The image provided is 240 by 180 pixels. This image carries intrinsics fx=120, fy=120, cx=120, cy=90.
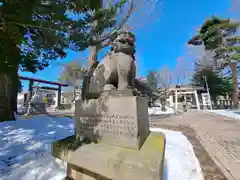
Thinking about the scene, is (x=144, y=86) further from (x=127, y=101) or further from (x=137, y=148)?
(x=137, y=148)

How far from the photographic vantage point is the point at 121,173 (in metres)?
1.19

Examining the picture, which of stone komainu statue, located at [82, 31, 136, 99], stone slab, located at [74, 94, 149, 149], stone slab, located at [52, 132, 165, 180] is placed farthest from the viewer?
stone komainu statue, located at [82, 31, 136, 99]

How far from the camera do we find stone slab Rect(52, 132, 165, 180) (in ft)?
3.64

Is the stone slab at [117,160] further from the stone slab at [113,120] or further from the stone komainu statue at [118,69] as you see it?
the stone komainu statue at [118,69]

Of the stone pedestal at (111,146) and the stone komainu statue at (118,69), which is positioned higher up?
the stone komainu statue at (118,69)

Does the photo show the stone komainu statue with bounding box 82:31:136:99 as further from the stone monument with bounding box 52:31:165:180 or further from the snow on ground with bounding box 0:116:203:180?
the snow on ground with bounding box 0:116:203:180

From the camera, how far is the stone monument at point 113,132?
121 centimetres

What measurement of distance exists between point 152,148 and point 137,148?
188mm

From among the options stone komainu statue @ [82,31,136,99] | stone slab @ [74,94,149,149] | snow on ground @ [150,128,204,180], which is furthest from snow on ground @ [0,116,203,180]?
stone komainu statue @ [82,31,136,99]

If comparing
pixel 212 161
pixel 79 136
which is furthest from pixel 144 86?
pixel 212 161

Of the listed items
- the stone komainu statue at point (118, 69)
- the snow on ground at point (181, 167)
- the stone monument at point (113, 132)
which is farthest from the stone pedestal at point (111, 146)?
the snow on ground at point (181, 167)

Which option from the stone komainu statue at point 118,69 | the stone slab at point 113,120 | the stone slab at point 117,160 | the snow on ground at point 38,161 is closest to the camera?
the stone slab at point 117,160

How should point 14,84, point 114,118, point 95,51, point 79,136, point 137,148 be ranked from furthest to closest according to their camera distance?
point 95,51 < point 14,84 < point 79,136 < point 114,118 < point 137,148

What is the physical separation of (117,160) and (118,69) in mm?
1182
